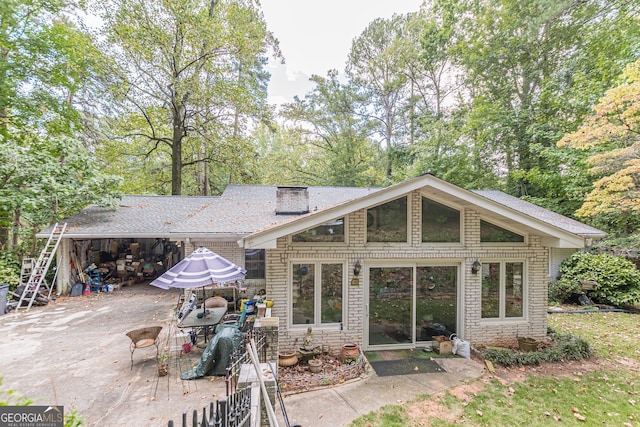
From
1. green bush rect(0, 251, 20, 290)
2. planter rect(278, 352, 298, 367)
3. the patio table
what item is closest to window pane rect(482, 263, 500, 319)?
planter rect(278, 352, 298, 367)

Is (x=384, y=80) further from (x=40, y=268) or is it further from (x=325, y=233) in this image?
(x=40, y=268)

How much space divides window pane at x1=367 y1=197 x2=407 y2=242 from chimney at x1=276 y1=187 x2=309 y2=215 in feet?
13.1

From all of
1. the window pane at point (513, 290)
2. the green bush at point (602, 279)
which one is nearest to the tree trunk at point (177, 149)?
the window pane at point (513, 290)

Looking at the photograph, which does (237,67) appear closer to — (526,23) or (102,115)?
(102,115)

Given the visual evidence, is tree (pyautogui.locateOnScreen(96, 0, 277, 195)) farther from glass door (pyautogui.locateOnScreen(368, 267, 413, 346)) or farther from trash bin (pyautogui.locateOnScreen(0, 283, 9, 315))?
glass door (pyautogui.locateOnScreen(368, 267, 413, 346))

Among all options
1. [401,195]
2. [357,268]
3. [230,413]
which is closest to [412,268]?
[357,268]

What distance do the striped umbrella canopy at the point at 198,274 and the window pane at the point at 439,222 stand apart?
4.69 m

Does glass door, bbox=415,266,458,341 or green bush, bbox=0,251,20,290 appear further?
green bush, bbox=0,251,20,290

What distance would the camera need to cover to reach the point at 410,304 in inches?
279

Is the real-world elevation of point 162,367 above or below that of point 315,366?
above

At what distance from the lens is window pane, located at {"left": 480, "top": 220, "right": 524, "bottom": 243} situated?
23.4 ft

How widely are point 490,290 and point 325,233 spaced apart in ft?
14.9

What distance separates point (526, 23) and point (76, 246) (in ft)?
88.0

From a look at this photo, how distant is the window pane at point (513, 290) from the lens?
23.6 ft
